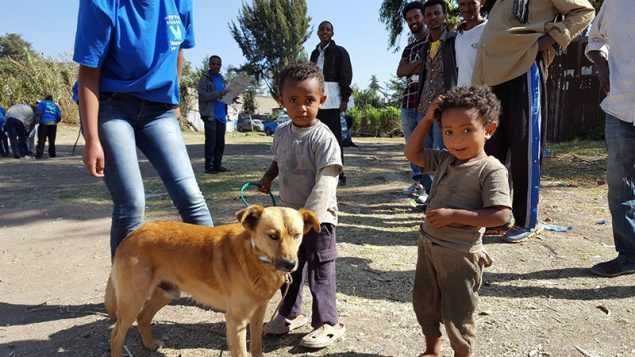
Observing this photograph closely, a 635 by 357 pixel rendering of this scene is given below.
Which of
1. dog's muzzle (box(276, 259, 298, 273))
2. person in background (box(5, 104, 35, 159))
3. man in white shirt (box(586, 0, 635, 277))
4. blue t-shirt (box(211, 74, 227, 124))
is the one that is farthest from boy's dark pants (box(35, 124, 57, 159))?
man in white shirt (box(586, 0, 635, 277))

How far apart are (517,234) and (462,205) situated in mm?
2481

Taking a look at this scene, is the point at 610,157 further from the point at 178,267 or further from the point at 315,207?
the point at 178,267

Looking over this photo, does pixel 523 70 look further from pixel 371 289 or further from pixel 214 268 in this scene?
pixel 214 268

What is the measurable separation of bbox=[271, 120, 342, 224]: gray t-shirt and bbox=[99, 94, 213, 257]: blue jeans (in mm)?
694

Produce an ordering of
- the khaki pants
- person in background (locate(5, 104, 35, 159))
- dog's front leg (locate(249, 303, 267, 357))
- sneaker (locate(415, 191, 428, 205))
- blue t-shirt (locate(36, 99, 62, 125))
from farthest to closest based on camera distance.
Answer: person in background (locate(5, 104, 35, 159)) < blue t-shirt (locate(36, 99, 62, 125)) < sneaker (locate(415, 191, 428, 205)) < dog's front leg (locate(249, 303, 267, 357)) < the khaki pants

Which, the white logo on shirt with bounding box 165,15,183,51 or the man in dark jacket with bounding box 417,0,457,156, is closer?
the white logo on shirt with bounding box 165,15,183,51

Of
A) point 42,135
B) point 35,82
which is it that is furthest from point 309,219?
point 35,82

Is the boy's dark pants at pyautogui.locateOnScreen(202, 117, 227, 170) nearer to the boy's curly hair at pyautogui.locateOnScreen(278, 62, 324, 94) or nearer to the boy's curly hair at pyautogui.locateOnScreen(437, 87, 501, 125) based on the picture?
the boy's curly hair at pyautogui.locateOnScreen(278, 62, 324, 94)

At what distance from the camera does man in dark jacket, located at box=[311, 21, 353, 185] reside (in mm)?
6715

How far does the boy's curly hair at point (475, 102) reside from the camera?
2.07m

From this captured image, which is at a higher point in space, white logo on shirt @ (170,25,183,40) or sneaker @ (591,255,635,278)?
white logo on shirt @ (170,25,183,40)

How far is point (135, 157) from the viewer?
287 cm

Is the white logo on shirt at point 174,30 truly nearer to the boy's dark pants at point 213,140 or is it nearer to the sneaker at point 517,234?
the sneaker at point 517,234

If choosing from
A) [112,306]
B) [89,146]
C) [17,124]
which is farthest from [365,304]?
[17,124]
